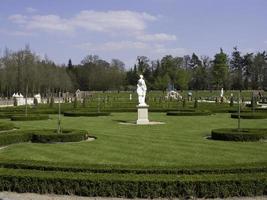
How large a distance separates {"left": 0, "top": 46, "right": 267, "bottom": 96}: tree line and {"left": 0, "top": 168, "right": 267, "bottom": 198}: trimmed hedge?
3063 inches

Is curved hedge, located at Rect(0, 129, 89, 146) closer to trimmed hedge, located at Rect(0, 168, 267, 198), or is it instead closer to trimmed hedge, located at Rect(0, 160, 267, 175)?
Answer: trimmed hedge, located at Rect(0, 160, 267, 175)

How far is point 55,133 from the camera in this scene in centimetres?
2061

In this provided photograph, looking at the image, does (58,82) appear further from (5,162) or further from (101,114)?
(5,162)

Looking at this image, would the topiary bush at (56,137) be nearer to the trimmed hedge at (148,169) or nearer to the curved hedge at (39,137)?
the curved hedge at (39,137)

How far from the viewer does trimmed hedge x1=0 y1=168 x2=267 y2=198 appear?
416 inches

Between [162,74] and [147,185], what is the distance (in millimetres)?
104217

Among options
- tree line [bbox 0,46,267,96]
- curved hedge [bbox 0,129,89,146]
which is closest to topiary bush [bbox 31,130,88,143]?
curved hedge [bbox 0,129,89,146]


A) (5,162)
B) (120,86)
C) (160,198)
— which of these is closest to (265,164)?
(160,198)

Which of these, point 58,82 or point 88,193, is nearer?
point 88,193

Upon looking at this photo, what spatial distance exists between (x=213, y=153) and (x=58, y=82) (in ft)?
281

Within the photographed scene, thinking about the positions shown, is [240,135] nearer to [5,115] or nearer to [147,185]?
[147,185]

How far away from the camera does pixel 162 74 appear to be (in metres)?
114

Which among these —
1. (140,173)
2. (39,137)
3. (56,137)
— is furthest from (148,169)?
(39,137)

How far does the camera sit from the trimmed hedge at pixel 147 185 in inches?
416
